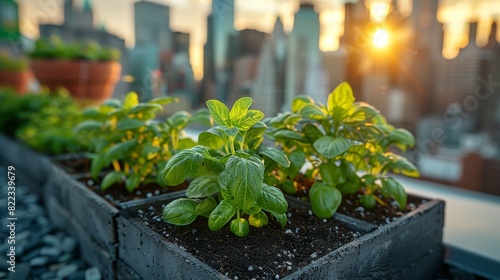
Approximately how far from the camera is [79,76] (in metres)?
3.26

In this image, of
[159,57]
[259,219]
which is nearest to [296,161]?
[259,219]

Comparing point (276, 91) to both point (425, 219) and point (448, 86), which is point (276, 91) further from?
point (425, 219)

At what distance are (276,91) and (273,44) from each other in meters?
0.38

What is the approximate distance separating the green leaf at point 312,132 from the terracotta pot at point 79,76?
2.60 meters

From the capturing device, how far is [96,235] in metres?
1.10

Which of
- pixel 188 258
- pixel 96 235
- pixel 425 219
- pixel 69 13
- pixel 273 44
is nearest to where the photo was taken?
pixel 188 258

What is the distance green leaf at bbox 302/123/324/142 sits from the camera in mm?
990

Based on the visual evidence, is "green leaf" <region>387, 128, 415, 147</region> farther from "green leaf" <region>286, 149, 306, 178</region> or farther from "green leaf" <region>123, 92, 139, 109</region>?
"green leaf" <region>123, 92, 139, 109</region>

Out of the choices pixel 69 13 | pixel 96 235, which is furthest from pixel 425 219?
pixel 69 13

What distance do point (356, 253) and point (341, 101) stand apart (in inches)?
Answer: 17.3

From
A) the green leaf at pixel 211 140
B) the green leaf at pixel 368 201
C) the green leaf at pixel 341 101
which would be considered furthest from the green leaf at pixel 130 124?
the green leaf at pixel 368 201

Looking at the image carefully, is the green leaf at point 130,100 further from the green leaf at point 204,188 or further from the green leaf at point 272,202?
the green leaf at point 272,202

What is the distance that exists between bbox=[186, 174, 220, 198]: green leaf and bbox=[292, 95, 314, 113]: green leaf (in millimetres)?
434

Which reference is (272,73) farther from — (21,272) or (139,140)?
(21,272)
